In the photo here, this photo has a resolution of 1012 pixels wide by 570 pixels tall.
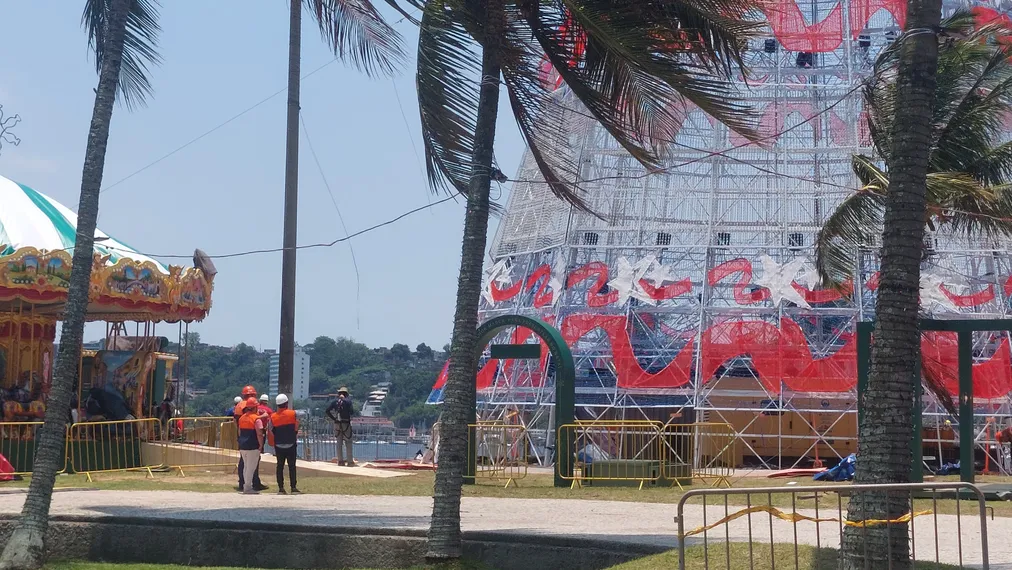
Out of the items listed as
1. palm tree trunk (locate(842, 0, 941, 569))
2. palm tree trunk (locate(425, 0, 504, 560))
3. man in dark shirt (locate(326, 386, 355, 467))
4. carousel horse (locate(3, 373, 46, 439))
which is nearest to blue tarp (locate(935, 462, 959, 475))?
man in dark shirt (locate(326, 386, 355, 467))

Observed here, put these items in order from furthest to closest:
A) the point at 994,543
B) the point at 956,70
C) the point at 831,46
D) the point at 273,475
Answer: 1. the point at 831,46
2. the point at 273,475
3. the point at 956,70
4. the point at 994,543

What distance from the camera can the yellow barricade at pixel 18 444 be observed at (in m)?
21.9

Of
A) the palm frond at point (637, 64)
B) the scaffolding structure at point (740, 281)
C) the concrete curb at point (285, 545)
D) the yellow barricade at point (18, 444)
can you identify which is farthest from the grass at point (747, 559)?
the scaffolding structure at point (740, 281)

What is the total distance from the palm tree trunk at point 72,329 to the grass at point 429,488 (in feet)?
21.7

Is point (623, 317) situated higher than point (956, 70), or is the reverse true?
point (956, 70)

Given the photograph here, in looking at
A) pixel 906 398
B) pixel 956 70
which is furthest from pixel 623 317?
pixel 906 398

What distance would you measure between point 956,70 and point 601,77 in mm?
8929

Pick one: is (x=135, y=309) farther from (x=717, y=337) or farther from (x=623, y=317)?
(x=717, y=337)

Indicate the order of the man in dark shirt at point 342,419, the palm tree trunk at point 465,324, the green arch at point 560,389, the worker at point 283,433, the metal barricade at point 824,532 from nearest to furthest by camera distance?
the metal barricade at point 824,532 → the palm tree trunk at point 465,324 → the worker at point 283,433 → the green arch at point 560,389 → the man in dark shirt at point 342,419

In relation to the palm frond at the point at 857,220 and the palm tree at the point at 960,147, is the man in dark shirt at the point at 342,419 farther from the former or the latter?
the palm tree at the point at 960,147

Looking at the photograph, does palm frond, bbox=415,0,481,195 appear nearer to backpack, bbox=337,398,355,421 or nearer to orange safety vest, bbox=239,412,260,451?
orange safety vest, bbox=239,412,260,451

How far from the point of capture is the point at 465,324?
1036 cm

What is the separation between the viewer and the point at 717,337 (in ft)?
106

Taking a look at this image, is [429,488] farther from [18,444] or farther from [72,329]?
[18,444]
